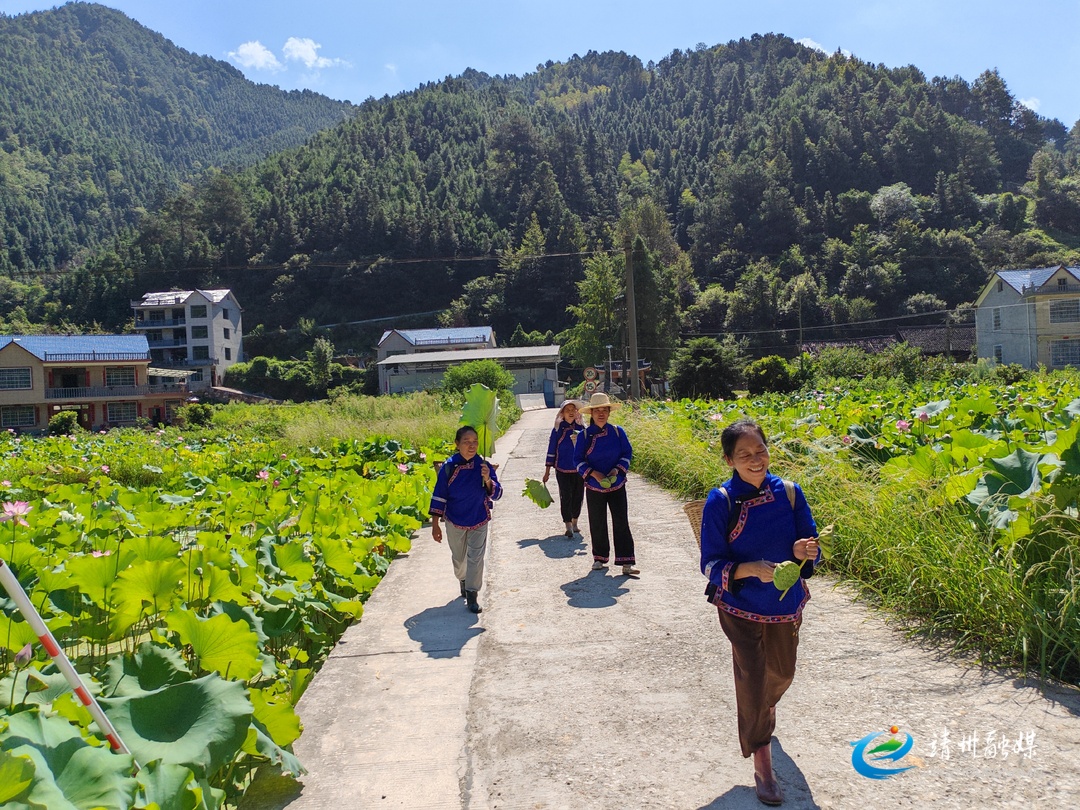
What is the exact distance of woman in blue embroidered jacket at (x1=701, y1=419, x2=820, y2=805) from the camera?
9.80ft

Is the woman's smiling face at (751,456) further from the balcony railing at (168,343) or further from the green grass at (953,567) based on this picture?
the balcony railing at (168,343)

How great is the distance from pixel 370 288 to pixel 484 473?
88.7 meters

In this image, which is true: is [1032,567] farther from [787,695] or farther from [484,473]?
[484,473]

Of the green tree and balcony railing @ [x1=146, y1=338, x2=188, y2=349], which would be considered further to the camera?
balcony railing @ [x1=146, y1=338, x2=188, y2=349]

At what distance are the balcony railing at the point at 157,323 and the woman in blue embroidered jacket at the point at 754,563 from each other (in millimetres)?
74369

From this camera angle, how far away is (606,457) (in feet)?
21.2

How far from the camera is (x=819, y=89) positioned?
129 m

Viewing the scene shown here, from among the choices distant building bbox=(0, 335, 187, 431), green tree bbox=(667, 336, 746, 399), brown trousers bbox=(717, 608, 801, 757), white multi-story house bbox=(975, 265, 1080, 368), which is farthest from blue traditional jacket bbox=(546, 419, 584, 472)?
distant building bbox=(0, 335, 187, 431)

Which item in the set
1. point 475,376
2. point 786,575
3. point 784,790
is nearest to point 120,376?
point 475,376

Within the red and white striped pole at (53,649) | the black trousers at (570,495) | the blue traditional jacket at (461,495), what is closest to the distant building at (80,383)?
the black trousers at (570,495)

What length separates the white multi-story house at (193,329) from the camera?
6906 cm

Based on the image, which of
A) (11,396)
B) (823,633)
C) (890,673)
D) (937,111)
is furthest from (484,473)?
(937,111)

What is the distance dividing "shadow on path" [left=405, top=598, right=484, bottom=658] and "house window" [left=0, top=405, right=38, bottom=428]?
48931mm

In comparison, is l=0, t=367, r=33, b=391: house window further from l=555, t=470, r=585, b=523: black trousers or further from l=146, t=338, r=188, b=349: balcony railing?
l=555, t=470, r=585, b=523: black trousers
